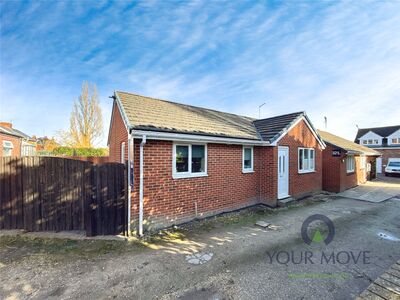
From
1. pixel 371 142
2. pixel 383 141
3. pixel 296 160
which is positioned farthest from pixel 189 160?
pixel 371 142

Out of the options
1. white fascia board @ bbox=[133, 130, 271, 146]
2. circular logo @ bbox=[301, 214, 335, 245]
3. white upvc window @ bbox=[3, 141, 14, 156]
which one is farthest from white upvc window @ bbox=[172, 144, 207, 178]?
white upvc window @ bbox=[3, 141, 14, 156]

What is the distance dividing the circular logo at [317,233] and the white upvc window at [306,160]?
3.96m

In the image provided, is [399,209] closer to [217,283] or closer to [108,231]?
[217,283]

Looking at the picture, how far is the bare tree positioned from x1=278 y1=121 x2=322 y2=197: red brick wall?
2534 cm

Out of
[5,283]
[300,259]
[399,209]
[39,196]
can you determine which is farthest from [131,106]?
[399,209]

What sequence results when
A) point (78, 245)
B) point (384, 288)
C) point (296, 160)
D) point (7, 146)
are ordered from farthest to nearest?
point (7, 146) → point (296, 160) → point (78, 245) → point (384, 288)

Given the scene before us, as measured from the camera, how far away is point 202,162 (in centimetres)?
724

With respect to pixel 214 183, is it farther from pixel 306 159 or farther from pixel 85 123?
pixel 85 123

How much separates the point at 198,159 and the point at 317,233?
4512 millimetres

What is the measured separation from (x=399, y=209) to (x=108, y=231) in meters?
12.2

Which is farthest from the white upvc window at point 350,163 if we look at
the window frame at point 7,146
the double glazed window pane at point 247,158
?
the window frame at point 7,146

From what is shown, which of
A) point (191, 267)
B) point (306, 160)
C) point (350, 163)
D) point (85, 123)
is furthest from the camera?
point (85, 123)

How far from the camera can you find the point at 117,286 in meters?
3.35

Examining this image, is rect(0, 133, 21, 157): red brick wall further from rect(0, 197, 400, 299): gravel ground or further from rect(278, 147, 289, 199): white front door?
rect(278, 147, 289, 199): white front door
